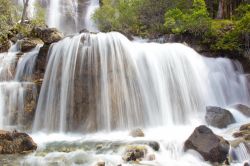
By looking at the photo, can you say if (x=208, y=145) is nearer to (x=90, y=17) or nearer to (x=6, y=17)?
(x=6, y=17)

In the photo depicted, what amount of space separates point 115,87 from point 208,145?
20.2 feet

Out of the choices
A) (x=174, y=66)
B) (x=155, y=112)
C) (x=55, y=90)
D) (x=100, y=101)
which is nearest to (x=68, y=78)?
(x=55, y=90)

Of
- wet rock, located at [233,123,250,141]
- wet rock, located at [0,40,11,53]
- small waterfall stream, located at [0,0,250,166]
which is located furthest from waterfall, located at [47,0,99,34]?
wet rock, located at [233,123,250,141]

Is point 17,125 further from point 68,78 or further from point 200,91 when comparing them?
point 200,91

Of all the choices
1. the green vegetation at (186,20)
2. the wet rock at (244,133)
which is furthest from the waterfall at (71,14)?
the wet rock at (244,133)

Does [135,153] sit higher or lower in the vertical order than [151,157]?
higher

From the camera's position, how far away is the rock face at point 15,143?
519 inches

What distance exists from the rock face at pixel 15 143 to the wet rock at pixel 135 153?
3.77m

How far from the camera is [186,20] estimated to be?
78.5 feet

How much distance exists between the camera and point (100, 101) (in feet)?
54.7

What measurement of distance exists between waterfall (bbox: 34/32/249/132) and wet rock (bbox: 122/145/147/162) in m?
3.93

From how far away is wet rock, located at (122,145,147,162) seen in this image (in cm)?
1198

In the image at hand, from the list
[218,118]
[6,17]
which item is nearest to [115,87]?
[218,118]

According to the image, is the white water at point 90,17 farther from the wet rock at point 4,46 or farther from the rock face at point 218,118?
the rock face at point 218,118
